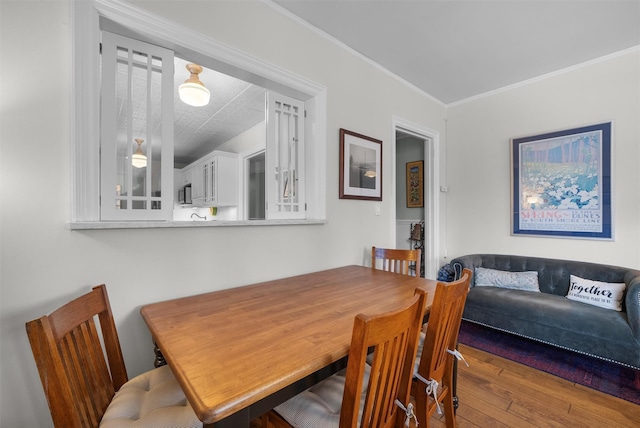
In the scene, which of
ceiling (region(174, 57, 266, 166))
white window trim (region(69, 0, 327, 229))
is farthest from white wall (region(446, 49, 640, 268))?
white window trim (region(69, 0, 327, 229))

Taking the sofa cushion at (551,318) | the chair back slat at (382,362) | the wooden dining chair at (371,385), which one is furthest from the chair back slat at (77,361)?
the sofa cushion at (551,318)

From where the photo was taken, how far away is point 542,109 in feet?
9.98

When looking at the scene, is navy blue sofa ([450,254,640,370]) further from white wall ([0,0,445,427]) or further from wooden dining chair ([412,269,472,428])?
white wall ([0,0,445,427])

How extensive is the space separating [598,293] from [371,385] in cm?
267

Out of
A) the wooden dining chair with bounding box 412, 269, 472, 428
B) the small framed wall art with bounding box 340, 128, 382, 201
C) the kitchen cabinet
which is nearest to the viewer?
the wooden dining chair with bounding box 412, 269, 472, 428

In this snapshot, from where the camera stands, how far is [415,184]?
14.1ft

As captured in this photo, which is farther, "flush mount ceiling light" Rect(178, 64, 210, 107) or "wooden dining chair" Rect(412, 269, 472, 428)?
"flush mount ceiling light" Rect(178, 64, 210, 107)

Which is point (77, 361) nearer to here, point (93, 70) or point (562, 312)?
point (93, 70)

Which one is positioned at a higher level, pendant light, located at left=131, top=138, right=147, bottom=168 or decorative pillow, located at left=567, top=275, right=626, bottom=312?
pendant light, located at left=131, top=138, right=147, bottom=168

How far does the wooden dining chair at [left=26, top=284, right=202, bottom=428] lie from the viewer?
77cm

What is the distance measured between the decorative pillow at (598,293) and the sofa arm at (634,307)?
22cm

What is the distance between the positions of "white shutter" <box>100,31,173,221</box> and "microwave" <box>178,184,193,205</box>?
168 inches

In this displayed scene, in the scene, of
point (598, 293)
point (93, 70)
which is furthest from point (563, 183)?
point (93, 70)

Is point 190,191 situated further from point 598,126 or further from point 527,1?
point 598,126
